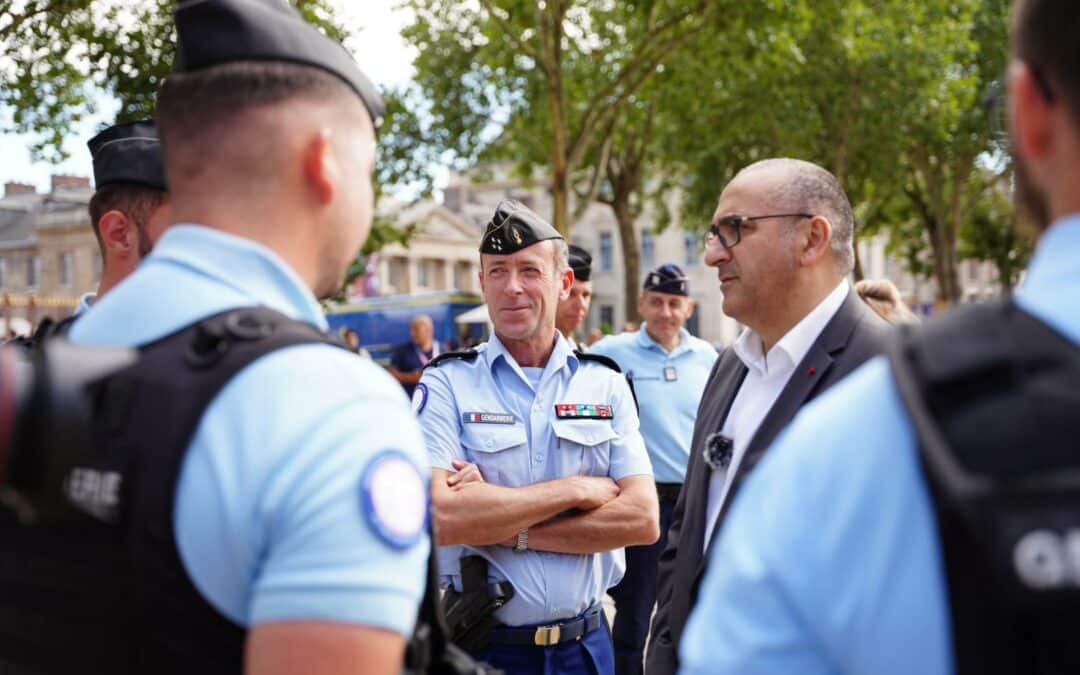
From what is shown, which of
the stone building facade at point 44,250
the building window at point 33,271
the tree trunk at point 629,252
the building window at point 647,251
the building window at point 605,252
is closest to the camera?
the tree trunk at point 629,252

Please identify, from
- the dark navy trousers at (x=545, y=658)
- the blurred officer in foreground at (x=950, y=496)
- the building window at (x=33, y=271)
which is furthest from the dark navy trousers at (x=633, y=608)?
the building window at (x=33, y=271)

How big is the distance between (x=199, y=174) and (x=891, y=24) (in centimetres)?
2142

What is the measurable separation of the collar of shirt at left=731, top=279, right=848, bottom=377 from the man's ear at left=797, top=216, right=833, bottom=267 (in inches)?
5.5

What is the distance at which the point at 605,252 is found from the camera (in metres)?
65.0

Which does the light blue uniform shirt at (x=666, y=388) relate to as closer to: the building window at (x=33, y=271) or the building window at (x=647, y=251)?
the building window at (x=647, y=251)

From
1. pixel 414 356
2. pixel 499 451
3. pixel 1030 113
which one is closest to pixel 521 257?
pixel 499 451

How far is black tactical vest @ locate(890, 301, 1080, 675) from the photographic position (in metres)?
1.00

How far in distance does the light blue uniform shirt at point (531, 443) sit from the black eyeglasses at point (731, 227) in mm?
772

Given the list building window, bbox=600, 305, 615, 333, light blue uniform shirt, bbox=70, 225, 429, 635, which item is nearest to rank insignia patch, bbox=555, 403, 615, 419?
light blue uniform shirt, bbox=70, 225, 429, 635

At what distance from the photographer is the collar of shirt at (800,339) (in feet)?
10.3

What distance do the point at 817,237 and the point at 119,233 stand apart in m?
2.22

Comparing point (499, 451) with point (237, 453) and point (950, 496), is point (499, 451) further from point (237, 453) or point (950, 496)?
point (950, 496)

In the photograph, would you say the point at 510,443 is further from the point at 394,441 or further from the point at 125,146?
the point at 394,441

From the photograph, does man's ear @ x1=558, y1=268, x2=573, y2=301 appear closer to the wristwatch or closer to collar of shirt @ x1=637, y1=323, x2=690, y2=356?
the wristwatch
